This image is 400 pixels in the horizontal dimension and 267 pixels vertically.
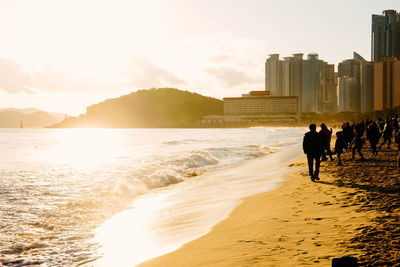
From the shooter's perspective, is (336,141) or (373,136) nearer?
(336,141)

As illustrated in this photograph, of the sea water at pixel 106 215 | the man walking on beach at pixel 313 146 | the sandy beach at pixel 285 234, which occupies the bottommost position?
the sea water at pixel 106 215

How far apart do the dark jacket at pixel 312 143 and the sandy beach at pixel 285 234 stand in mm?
2503

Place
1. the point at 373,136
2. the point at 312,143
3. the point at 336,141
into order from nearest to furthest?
the point at 312,143 < the point at 336,141 < the point at 373,136

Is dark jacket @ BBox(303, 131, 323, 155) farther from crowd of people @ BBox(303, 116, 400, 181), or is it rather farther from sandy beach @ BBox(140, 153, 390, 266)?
sandy beach @ BBox(140, 153, 390, 266)

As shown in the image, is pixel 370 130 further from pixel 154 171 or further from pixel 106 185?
pixel 106 185

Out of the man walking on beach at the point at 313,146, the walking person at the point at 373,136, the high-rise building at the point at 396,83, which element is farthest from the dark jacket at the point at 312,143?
the high-rise building at the point at 396,83

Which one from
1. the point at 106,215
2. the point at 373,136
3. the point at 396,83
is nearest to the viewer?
the point at 106,215

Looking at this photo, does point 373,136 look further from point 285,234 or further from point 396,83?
point 396,83

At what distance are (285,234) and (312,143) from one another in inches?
233

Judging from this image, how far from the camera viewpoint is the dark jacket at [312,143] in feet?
34.6

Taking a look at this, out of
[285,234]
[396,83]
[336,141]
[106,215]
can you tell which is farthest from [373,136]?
[396,83]

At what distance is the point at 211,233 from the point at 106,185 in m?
7.89

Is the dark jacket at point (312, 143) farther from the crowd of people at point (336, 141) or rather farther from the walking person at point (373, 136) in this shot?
the walking person at point (373, 136)

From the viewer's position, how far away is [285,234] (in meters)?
5.26
